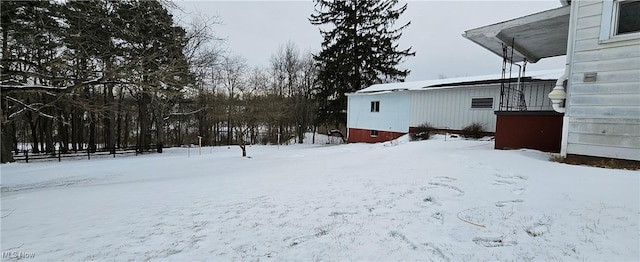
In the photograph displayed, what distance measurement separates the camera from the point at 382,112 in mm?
17312

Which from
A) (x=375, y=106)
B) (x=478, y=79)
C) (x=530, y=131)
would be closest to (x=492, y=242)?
(x=530, y=131)

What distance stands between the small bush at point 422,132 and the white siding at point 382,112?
1.35 m

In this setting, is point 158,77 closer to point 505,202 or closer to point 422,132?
point 505,202

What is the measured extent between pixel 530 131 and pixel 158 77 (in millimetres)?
8624

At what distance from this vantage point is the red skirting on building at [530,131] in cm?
670

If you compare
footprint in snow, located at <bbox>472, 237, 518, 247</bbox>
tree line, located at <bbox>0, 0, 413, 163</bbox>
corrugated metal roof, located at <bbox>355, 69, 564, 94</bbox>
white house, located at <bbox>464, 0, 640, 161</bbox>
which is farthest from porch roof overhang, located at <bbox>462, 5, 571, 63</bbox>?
tree line, located at <bbox>0, 0, 413, 163</bbox>

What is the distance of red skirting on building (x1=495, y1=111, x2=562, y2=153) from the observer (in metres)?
6.70

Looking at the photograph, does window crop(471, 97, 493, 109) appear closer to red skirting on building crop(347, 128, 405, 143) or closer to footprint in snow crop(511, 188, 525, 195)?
red skirting on building crop(347, 128, 405, 143)

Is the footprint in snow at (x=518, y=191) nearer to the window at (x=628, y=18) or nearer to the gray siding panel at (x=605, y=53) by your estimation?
the gray siding panel at (x=605, y=53)

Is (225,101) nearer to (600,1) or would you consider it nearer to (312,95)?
(312,95)

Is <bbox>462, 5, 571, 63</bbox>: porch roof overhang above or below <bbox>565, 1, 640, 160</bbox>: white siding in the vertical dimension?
above

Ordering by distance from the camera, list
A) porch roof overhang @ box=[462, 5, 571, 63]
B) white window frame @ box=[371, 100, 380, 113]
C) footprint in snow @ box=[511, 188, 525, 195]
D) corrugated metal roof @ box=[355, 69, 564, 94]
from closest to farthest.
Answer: footprint in snow @ box=[511, 188, 525, 195], porch roof overhang @ box=[462, 5, 571, 63], corrugated metal roof @ box=[355, 69, 564, 94], white window frame @ box=[371, 100, 380, 113]

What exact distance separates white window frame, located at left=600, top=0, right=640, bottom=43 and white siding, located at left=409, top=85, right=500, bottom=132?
7.32 meters

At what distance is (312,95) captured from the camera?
28078 millimetres
